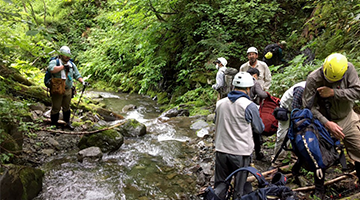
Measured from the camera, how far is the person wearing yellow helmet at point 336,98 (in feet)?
9.82

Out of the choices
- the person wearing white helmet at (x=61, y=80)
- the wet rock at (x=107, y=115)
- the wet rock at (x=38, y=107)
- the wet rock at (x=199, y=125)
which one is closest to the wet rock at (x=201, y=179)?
the wet rock at (x=199, y=125)

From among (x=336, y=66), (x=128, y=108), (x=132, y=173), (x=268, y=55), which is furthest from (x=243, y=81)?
(x=128, y=108)

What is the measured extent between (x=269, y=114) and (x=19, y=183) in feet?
15.1

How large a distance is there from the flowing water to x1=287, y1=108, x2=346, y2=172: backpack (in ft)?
7.54

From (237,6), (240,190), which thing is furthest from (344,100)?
(237,6)

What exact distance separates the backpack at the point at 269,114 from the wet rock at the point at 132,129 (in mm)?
4089

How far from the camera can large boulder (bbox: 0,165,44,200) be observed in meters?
3.31

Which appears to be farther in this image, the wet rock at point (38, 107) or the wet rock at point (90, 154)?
the wet rock at point (38, 107)

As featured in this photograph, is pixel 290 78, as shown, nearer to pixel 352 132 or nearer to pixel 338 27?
pixel 338 27

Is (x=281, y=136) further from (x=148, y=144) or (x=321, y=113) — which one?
(x=148, y=144)

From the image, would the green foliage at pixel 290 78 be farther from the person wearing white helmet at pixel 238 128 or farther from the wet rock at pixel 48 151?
the wet rock at pixel 48 151

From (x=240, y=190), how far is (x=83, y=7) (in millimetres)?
27681

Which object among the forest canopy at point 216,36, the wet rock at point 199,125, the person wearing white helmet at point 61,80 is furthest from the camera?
the wet rock at point 199,125

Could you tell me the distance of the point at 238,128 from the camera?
3.15 metres
